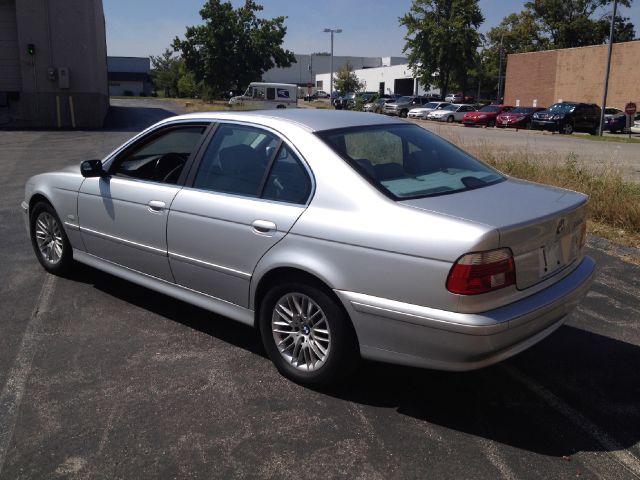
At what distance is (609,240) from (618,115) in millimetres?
33913

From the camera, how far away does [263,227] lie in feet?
12.3

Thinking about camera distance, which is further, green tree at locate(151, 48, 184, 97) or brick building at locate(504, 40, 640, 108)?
green tree at locate(151, 48, 184, 97)

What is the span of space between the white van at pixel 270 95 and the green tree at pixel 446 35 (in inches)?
746

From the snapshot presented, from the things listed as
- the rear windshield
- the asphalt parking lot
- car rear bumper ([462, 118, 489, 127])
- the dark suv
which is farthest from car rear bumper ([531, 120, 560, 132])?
the rear windshield

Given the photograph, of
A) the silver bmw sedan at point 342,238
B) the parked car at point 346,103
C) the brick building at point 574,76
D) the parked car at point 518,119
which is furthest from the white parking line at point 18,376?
the brick building at point 574,76

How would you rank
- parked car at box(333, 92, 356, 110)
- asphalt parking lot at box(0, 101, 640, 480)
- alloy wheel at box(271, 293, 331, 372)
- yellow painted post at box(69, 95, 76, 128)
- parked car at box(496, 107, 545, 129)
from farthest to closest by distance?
parked car at box(496, 107, 545, 129)
yellow painted post at box(69, 95, 76, 128)
parked car at box(333, 92, 356, 110)
alloy wheel at box(271, 293, 331, 372)
asphalt parking lot at box(0, 101, 640, 480)

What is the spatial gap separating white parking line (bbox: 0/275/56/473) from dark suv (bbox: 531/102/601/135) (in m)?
34.4

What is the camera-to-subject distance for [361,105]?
16078 mm

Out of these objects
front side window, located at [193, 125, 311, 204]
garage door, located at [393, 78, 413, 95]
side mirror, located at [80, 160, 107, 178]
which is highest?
garage door, located at [393, 78, 413, 95]

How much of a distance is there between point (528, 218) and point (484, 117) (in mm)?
40867

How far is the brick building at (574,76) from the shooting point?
4388 centimetres

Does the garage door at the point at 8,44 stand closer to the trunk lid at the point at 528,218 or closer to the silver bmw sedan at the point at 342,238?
the silver bmw sedan at the point at 342,238

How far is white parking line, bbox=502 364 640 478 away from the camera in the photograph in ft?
9.93

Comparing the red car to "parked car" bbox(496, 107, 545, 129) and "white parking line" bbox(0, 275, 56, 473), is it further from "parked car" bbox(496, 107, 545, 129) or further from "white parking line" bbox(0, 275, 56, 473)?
"white parking line" bbox(0, 275, 56, 473)
